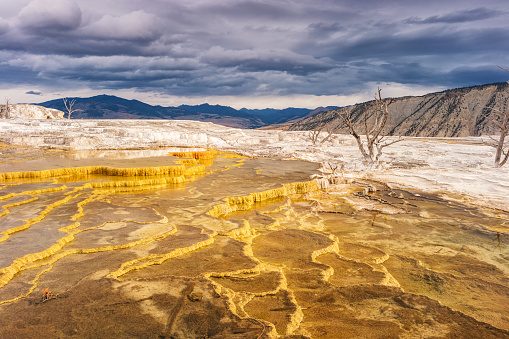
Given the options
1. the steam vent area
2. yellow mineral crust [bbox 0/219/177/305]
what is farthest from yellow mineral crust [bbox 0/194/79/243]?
yellow mineral crust [bbox 0/219/177/305]

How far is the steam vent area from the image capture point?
3.65 meters

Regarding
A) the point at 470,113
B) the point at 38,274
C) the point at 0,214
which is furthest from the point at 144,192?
the point at 470,113

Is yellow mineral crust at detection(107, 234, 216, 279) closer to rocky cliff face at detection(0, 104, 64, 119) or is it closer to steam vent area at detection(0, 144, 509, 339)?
steam vent area at detection(0, 144, 509, 339)

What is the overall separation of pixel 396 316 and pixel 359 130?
7018 centimetres

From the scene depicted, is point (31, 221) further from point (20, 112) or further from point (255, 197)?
point (20, 112)

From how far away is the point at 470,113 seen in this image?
60312mm

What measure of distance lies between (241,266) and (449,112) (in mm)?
70993

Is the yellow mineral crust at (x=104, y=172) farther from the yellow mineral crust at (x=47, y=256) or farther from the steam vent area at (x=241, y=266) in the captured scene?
the yellow mineral crust at (x=47, y=256)

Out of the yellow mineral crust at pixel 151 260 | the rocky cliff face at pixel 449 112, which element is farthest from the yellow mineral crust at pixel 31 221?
the rocky cliff face at pixel 449 112

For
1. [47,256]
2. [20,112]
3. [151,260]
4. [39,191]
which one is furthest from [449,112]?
[20,112]

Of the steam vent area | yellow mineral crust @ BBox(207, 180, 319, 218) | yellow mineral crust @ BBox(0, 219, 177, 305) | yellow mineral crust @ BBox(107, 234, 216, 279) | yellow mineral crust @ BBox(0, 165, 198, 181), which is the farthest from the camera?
yellow mineral crust @ BBox(0, 165, 198, 181)

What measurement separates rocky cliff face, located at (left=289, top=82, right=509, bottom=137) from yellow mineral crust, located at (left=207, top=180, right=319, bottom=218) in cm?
4879

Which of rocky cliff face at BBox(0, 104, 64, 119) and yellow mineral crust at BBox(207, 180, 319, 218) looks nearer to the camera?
yellow mineral crust at BBox(207, 180, 319, 218)

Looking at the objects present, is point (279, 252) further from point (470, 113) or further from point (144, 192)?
point (470, 113)
